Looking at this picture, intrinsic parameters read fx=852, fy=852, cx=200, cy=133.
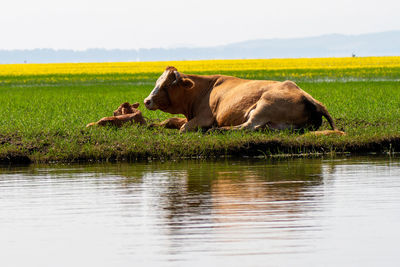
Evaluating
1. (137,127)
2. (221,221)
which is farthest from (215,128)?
(221,221)

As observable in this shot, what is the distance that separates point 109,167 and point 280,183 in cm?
335

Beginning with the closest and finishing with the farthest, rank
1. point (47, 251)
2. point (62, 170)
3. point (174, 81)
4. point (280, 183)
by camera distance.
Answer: point (47, 251) < point (280, 183) < point (62, 170) < point (174, 81)

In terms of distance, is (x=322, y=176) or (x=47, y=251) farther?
(x=322, y=176)

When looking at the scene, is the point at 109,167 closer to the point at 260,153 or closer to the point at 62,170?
the point at 62,170

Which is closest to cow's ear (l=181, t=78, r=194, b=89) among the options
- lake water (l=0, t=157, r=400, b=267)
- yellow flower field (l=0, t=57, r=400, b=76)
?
lake water (l=0, t=157, r=400, b=267)

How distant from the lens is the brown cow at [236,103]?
14414 mm

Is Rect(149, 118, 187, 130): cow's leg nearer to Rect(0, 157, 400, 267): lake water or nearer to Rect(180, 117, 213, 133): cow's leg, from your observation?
Rect(180, 117, 213, 133): cow's leg

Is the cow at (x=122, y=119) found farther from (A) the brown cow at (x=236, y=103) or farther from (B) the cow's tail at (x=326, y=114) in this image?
(B) the cow's tail at (x=326, y=114)

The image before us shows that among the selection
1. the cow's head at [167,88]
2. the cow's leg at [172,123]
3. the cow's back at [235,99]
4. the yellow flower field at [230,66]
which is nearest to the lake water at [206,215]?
the cow's back at [235,99]

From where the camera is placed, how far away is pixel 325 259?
19.2ft

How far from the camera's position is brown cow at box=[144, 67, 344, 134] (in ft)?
47.3

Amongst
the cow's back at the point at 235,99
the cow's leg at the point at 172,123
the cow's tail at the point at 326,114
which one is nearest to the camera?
the cow's tail at the point at 326,114

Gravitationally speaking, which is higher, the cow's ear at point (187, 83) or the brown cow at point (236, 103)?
the cow's ear at point (187, 83)

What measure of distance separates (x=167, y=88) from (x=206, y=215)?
881 cm
